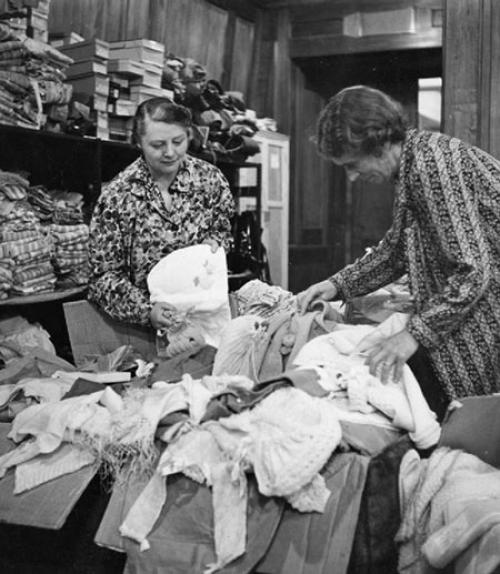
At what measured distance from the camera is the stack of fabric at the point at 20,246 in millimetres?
3922

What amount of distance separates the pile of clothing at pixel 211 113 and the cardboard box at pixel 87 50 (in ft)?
2.29

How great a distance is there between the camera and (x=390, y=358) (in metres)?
1.99

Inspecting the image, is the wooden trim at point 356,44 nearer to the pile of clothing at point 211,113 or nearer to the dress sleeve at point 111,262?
the pile of clothing at point 211,113

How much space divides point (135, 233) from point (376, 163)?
123 centimetres

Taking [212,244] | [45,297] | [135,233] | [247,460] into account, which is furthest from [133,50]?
[247,460]

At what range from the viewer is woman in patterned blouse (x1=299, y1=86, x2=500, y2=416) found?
202 cm

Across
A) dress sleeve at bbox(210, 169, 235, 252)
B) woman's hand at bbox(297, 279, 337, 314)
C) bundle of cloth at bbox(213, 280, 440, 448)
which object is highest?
dress sleeve at bbox(210, 169, 235, 252)

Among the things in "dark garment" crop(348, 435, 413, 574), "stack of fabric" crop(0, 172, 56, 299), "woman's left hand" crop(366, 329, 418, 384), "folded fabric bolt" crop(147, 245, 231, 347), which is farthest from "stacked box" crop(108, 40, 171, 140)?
"dark garment" crop(348, 435, 413, 574)

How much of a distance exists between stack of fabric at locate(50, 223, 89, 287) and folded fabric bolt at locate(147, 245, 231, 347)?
1.52 m

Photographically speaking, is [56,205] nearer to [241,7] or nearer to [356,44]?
[241,7]

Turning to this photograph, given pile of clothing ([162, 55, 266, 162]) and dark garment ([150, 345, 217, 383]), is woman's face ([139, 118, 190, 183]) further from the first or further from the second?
pile of clothing ([162, 55, 266, 162])

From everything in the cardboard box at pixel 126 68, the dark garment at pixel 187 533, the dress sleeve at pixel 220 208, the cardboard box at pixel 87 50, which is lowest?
the dark garment at pixel 187 533

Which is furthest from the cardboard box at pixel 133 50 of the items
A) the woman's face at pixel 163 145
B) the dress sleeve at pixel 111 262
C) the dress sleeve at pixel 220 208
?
the dress sleeve at pixel 111 262

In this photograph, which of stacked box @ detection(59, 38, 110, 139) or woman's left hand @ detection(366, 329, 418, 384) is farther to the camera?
stacked box @ detection(59, 38, 110, 139)
